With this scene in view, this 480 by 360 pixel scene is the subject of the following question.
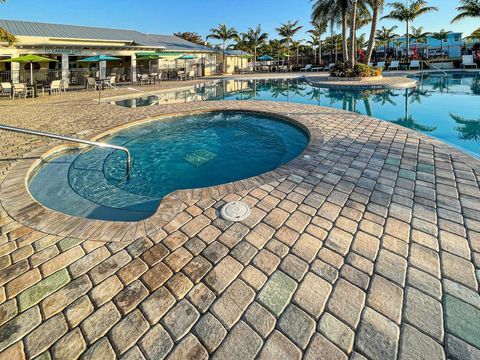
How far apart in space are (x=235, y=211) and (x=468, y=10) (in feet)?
119

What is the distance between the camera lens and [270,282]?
6.74 ft

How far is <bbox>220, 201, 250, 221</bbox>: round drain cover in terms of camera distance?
2908 millimetres

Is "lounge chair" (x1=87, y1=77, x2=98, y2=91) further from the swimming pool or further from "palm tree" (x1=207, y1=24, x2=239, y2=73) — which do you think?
"palm tree" (x1=207, y1=24, x2=239, y2=73)

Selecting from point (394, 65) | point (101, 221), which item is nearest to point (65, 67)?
point (101, 221)

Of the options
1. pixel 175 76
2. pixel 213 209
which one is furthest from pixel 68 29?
pixel 213 209

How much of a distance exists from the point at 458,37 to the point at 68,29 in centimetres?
5688

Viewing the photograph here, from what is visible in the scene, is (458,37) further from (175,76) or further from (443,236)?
(443,236)

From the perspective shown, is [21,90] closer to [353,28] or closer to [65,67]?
[65,67]

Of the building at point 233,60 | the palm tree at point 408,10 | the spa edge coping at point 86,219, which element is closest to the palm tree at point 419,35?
the palm tree at point 408,10

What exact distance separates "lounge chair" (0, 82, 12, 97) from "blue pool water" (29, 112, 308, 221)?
10.8 meters

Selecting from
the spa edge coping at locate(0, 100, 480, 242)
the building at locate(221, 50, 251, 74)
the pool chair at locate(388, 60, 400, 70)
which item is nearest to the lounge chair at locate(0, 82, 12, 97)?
the spa edge coping at locate(0, 100, 480, 242)

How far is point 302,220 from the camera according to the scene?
2832 mm

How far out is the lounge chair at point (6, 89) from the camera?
43.9 feet

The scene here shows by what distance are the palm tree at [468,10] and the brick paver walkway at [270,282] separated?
34011 millimetres
